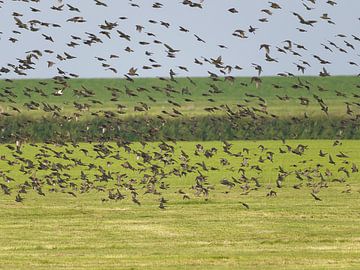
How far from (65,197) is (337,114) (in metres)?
47.9

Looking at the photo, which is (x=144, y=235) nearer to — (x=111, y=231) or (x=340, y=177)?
(x=111, y=231)

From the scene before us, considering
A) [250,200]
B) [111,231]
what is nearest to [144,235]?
[111,231]

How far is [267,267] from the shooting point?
26.7m

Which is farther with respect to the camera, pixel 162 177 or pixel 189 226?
pixel 162 177

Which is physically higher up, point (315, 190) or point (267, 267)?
point (267, 267)

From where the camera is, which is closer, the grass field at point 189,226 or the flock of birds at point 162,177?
the grass field at point 189,226

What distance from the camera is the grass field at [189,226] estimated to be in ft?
92.1

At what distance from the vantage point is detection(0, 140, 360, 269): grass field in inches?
1105

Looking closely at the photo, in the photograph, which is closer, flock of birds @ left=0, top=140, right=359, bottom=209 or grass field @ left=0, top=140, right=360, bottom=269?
grass field @ left=0, top=140, right=360, bottom=269

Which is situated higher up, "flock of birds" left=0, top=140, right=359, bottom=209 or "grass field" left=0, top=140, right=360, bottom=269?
"grass field" left=0, top=140, right=360, bottom=269

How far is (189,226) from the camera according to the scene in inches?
1398

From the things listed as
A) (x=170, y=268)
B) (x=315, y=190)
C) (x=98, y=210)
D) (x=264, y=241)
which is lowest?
(x=315, y=190)

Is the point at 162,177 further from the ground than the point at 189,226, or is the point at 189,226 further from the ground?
the point at 189,226

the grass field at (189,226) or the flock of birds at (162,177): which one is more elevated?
the grass field at (189,226)
